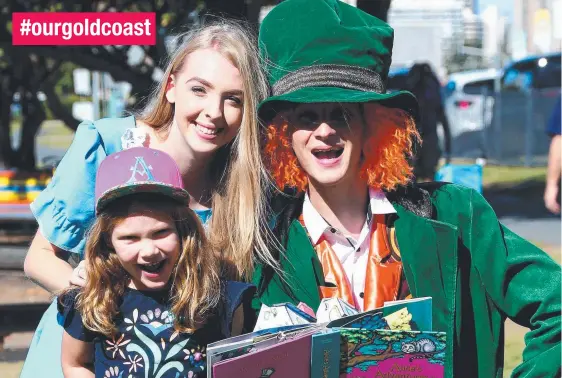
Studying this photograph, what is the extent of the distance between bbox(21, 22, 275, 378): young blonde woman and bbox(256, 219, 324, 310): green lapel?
0.07 meters

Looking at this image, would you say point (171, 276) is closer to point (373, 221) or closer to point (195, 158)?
point (195, 158)

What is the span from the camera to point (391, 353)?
2240mm

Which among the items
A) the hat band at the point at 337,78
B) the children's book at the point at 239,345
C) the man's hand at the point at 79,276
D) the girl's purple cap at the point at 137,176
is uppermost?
the hat band at the point at 337,78

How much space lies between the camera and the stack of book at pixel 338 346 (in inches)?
83.7

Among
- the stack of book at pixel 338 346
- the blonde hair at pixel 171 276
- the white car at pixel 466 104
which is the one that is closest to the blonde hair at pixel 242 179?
the blonde hair at pixel 171 276

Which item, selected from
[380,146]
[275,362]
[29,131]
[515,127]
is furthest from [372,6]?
[515,127]

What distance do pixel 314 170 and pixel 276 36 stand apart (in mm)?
411

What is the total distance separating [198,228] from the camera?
8.53ft

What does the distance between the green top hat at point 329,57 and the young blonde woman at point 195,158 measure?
0.45ft

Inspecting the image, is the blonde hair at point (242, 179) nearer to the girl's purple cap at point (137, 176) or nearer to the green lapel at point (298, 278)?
the green lapel at point (298, 278)

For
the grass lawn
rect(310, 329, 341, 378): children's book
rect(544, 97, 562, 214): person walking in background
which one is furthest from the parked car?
rect(310, 329, 341, 378): children's book

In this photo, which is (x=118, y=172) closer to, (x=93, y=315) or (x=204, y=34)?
(x=93, y=315)

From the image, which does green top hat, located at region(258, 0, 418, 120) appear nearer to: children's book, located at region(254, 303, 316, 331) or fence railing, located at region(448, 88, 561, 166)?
children's book, located at region(254, 303, 316, 331)

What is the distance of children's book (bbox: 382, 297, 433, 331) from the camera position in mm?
2301
